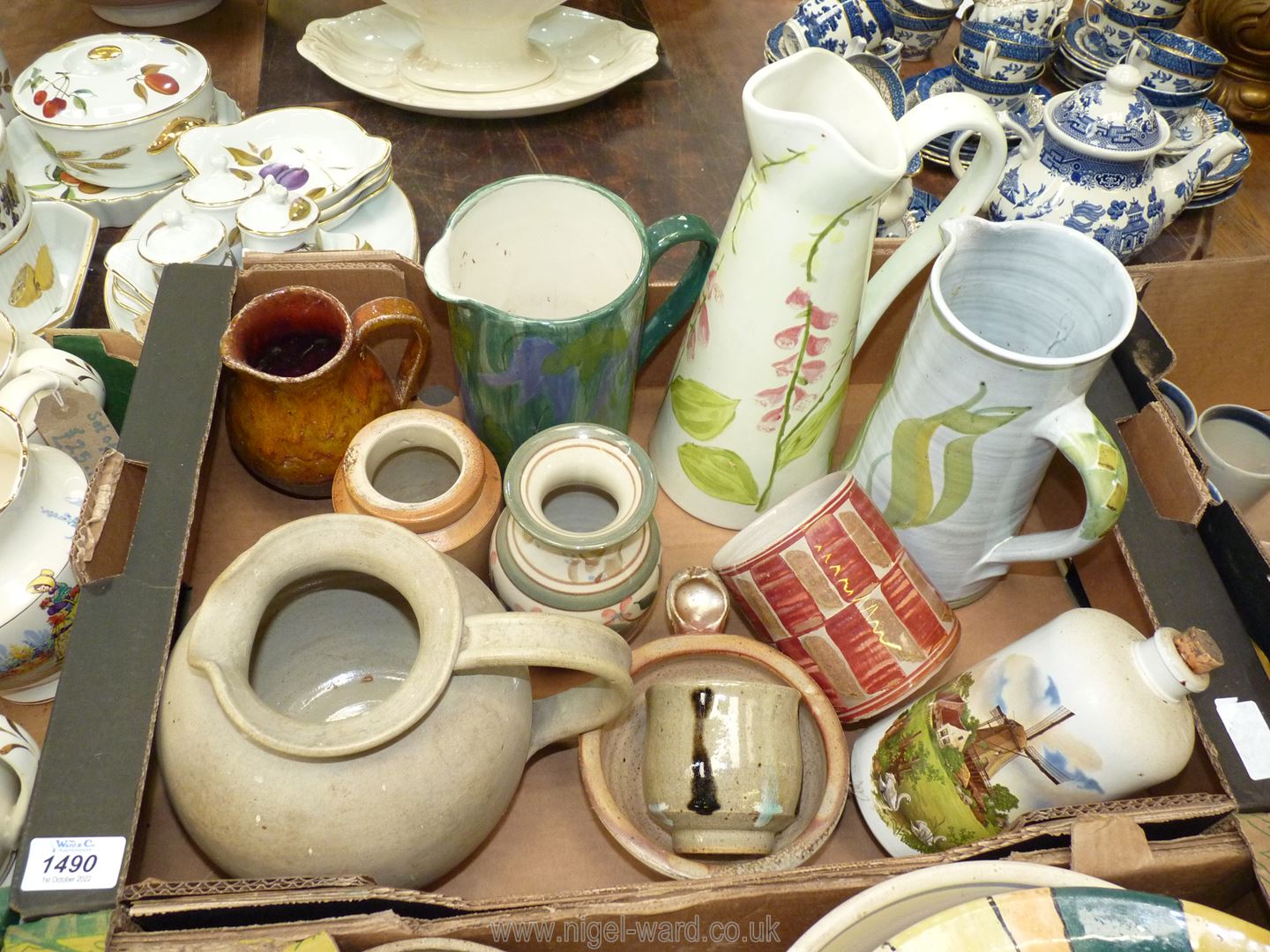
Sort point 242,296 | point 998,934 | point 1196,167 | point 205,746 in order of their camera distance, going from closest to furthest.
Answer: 1. point 998,934
2. point 205,746
3. point 242,296
4. point 1196,167

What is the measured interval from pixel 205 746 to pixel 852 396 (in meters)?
0.66

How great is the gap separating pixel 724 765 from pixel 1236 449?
2.11ft

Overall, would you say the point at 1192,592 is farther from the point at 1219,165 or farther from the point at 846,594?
the point at 1219,165

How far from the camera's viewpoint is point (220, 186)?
891 millimetres

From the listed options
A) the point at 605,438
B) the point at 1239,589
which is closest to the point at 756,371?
the point at 605,438

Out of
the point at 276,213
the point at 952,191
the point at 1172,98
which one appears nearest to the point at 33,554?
the point at 276,213

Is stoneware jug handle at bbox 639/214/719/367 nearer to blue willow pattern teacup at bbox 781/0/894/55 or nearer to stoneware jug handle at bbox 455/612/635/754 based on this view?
stoneware jug handle at bbox 455/612/635/754

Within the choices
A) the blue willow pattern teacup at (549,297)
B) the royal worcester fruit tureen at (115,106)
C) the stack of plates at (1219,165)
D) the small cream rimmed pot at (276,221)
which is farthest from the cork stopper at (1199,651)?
the royal worcester fruit tureen at (115,106)

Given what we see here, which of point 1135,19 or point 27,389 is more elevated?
point 1135,19

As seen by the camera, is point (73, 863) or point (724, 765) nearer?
point (73, 863)

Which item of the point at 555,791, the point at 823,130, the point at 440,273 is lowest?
the point at 555,791

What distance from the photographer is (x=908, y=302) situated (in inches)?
33.7

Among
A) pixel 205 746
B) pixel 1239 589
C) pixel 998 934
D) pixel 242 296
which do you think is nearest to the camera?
pixel 998 934

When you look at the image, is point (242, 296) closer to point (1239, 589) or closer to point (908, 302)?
point (908, 302)
